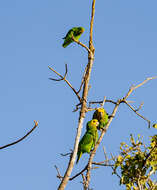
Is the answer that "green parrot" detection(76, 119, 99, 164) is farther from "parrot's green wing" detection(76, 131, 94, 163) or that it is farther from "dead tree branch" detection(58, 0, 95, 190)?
"dead tree branch" detection(58, 0, 95, 190)

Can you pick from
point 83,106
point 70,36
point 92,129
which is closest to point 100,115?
point 92,129

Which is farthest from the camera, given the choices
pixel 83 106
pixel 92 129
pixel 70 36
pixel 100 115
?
pixel 70 36

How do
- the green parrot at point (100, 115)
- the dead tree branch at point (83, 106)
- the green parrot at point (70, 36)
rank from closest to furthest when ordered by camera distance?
the dead tree branch at point (83, 106) < the green parrot at point (100, 115) < the green parrot at point (70, 36)

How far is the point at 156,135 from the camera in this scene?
634 centimetres

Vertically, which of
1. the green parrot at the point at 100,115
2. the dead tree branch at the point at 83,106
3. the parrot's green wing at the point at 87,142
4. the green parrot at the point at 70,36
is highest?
the green parrot at the point at 70,36

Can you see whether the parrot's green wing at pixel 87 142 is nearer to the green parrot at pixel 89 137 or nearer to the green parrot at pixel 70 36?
the green parrot at pixel 89 137

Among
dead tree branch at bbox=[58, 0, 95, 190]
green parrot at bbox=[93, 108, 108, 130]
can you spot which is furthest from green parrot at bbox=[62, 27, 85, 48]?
dead tree branch at bbox=[58, 0, 95, 190]

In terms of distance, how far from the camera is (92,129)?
564 cm

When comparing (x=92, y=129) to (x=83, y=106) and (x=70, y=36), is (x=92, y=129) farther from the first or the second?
(x=70, y=36)

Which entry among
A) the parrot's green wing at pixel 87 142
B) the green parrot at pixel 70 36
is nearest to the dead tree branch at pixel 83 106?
the parrot's green wing at pixel 87 142

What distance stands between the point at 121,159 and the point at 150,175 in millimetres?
590

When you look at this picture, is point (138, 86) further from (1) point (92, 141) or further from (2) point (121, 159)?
(2) point (121, 159)

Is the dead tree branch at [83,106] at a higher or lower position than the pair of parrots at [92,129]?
lower

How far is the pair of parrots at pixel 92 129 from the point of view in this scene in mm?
5520
